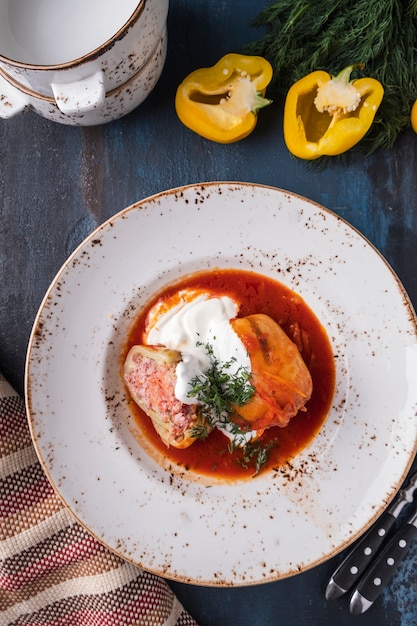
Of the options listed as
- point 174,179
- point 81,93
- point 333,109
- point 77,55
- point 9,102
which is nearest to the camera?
point 81,93

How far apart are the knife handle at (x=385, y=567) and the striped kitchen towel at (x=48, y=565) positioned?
3.17 feet

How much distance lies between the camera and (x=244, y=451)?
3.50 meters

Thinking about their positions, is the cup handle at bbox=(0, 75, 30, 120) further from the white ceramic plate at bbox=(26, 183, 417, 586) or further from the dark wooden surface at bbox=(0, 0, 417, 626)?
the white ceramic plate at bbox=(26, 183, 417, 586)

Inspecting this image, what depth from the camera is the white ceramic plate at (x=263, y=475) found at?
336 cm

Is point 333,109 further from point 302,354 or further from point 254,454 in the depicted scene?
point 254,454

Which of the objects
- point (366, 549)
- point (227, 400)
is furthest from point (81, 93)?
point (366, 549)

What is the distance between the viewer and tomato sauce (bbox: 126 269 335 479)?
3512 mm

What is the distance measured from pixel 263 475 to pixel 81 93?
6.99ft

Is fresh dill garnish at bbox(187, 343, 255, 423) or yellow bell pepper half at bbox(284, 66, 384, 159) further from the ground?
yellow bell pepper half at bbox(284, 66, 384, 159)

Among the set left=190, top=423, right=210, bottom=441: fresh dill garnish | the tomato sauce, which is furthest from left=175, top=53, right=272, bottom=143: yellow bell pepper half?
left=190, top=423, right=210, bottom=441: fresh dill garnish

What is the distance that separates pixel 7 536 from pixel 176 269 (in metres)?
1.67

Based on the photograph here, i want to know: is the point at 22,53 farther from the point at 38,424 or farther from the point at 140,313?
the point at 38,424

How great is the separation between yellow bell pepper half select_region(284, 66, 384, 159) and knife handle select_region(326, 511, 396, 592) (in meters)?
2.01

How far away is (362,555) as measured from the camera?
3537mm
